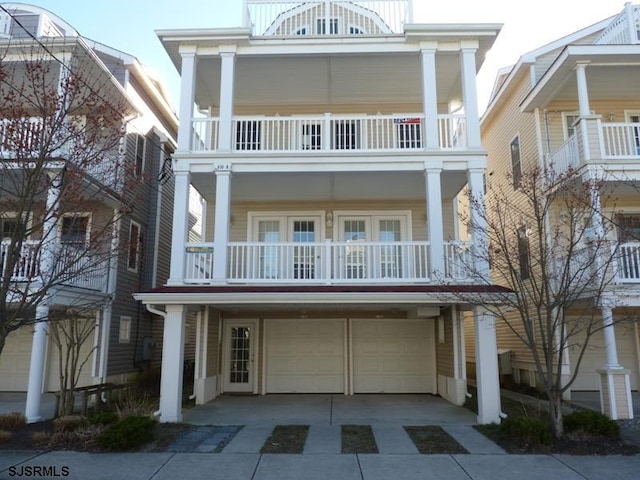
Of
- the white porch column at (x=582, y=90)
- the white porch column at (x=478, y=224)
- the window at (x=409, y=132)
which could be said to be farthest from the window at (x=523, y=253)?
the white porch column at (x=582, y=90)

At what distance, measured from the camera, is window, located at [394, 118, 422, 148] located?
37.8ft

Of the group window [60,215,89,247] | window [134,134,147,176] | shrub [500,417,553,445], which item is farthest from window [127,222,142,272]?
shrub [500,417,553,445]

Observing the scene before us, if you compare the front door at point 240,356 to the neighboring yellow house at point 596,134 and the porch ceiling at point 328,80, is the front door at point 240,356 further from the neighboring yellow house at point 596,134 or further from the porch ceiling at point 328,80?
the neighboring yellow house at point 596,134

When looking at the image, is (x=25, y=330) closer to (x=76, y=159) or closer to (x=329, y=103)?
(x=76, y=159)

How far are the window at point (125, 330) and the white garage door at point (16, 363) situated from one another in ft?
7.82

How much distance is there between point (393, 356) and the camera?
13.7 meters

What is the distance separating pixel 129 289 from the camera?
14.3 meters

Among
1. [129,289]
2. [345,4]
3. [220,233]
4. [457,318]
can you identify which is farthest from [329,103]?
[129,289]

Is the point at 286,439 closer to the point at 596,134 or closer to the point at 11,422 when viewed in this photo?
the point at 11,422

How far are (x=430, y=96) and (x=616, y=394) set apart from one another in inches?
285

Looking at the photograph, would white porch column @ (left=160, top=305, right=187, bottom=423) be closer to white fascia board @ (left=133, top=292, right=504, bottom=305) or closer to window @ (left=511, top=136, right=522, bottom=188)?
white fascia board @ (left=133, top=292, right=504, bottom=305)

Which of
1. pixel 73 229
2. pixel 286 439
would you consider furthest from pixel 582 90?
pixel 73 229

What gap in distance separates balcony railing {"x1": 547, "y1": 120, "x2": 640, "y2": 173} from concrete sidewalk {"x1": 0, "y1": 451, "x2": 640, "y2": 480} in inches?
272

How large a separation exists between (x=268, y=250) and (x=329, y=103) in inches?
186
